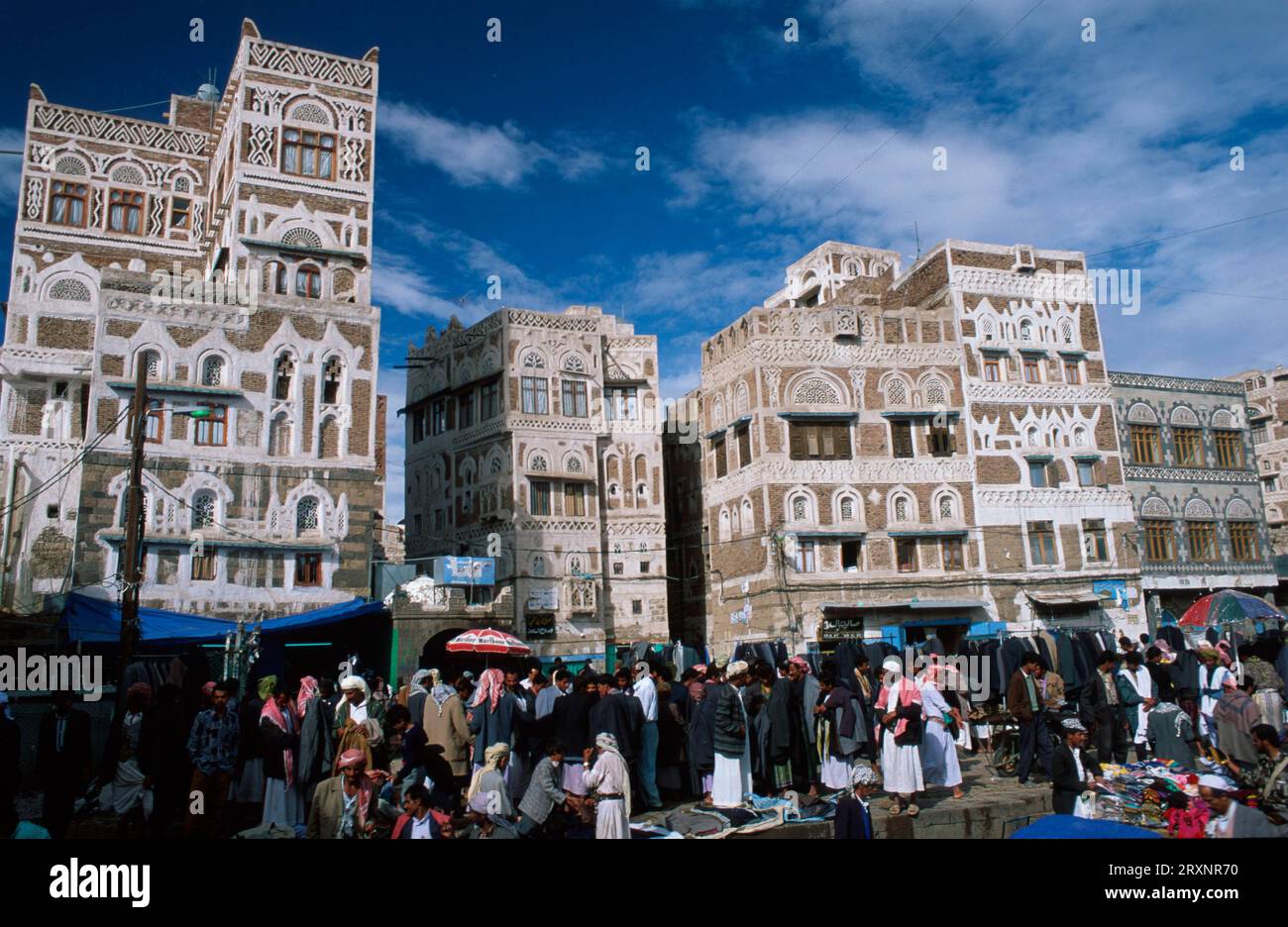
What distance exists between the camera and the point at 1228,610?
24.0m

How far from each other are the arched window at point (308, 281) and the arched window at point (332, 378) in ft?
7.08

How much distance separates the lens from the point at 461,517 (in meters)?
37.8

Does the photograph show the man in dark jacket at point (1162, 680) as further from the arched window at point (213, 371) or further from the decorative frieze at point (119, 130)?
the decorative frieze at point (119, 130)

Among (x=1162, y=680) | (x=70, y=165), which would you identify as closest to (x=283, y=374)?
(x=70, y=165)

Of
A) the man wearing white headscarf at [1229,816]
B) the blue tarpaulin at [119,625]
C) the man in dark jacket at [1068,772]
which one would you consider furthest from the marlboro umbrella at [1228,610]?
the blue tarpaulin at [119,625]

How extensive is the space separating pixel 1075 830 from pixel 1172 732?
28.4ft

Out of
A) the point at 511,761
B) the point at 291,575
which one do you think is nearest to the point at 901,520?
the point at 291,575

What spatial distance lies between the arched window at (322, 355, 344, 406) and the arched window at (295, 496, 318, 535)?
3.07 m

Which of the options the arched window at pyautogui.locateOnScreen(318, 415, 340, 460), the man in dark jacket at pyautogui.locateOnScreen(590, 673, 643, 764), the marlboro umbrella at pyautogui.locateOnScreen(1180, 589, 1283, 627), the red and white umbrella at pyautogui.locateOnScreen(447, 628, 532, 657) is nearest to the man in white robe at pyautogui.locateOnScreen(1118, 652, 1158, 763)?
the man in dark jacket at pyautogui.locateOnScreen(590, 673, 643, 764)

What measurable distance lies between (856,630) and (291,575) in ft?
61.1

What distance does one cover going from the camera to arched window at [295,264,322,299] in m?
28.8

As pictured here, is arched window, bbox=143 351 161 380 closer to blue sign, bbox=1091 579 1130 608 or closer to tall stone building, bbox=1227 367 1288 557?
Answer: blue sign, bbox=1091 579 1130 608

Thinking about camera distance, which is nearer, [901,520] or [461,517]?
[901,520]
